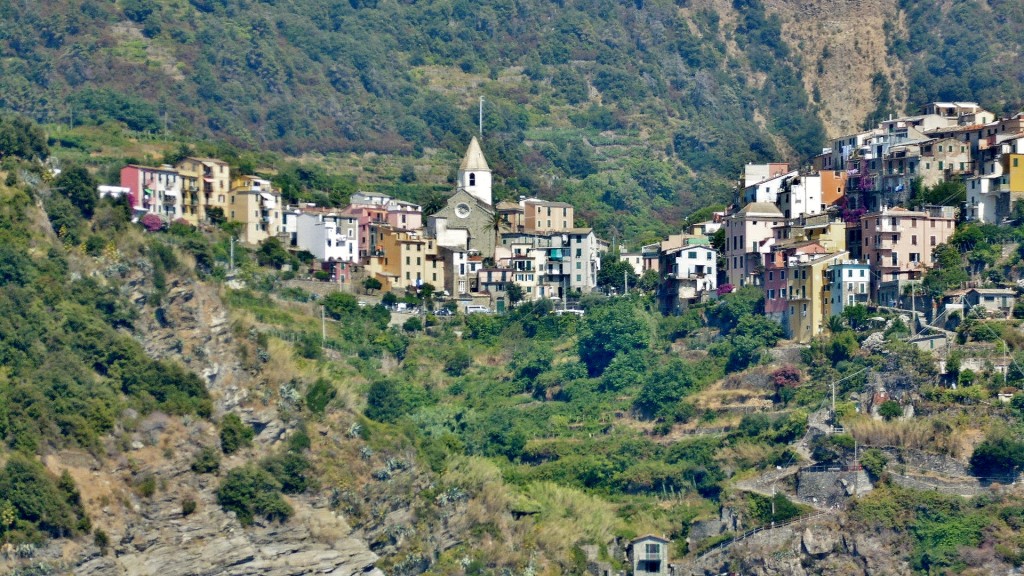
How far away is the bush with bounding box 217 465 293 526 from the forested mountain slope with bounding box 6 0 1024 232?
36226mm

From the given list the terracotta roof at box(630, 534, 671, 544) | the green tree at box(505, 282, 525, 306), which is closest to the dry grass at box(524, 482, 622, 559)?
the terracotta roof at box(630, 534, 671, 544)

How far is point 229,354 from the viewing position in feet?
274

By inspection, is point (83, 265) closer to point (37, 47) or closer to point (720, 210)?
point (720, 210)

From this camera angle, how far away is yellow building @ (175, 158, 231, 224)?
9744 centimetres

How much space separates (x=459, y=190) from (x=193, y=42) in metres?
28.6

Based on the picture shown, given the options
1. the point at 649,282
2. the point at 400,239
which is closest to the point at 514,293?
the point at 400,239

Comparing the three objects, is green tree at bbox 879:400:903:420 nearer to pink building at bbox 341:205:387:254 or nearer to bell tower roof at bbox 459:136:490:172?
pink building at bbox 341:205:387:254

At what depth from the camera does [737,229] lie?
306 ft

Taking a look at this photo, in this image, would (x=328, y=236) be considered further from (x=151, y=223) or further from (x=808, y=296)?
(x=808, y=296)

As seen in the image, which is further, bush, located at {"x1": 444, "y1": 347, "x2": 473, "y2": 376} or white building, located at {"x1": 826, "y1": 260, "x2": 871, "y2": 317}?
bush, located at {"x1": 444, "y1": 347, "x2": 473, "y2": 376}

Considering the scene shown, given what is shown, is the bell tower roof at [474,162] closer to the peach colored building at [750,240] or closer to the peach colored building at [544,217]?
the peach colored building at [544,217]

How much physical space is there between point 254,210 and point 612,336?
14.4m

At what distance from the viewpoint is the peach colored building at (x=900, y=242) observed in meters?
87.5

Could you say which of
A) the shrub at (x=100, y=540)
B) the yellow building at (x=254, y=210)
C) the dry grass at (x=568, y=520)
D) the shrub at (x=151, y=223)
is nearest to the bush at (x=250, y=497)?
the shrub at (x=100, y=540)
